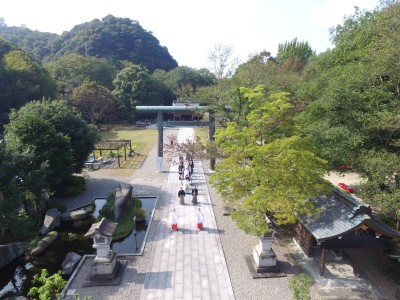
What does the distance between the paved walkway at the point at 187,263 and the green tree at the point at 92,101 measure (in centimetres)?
3783

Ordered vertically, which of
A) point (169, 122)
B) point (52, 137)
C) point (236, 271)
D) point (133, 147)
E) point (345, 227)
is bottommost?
point (236, 271)

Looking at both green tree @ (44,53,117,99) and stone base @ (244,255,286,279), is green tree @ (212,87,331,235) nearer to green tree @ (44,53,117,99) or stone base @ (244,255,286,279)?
stone base @ (244,255,286,279)

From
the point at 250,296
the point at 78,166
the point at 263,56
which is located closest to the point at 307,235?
the point at 250,296

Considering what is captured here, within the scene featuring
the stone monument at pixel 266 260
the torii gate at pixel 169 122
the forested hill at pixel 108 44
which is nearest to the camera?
the stone monument at pixel 266 260

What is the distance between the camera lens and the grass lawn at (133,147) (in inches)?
1136

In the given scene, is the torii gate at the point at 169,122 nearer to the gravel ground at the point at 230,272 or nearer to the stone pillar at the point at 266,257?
the gravel ground at the point at 230,272

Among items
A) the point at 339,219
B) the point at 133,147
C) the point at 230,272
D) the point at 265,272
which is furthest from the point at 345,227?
the point at 133,147

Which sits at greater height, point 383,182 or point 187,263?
point 383,182

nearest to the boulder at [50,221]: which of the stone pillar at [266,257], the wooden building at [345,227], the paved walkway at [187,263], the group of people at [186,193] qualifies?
the paved walkway at [187,263]

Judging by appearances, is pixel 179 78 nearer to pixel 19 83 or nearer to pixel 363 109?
pixel 19 83

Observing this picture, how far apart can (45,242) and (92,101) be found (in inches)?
1551

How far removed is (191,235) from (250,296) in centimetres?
542

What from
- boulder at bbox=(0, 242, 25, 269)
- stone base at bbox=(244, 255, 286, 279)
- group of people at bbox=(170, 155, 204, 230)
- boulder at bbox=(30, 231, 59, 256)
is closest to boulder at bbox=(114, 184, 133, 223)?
group of people at bbox=(170, 155, 204, 230)

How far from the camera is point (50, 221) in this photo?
17.3m
